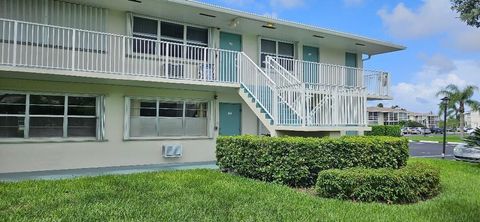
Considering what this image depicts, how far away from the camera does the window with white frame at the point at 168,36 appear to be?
13172 mm

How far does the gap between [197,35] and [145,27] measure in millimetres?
2035

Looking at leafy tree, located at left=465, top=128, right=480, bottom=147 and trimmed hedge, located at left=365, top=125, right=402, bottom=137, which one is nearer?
leafy tree, located at left=465, top=128, right=480, bottom=147

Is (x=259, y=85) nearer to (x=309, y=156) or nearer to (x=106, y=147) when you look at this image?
(x=309, y=156)

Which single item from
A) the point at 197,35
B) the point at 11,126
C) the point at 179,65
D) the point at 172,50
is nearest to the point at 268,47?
the point at 197,35

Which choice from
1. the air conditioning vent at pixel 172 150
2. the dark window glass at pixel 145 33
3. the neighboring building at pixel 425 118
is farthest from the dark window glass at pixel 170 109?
the neighboring building at pixel 425 118

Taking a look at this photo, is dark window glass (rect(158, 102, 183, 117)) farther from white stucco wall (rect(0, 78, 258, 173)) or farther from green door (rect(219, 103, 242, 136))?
green door (rect(219, 103, 242, 136))

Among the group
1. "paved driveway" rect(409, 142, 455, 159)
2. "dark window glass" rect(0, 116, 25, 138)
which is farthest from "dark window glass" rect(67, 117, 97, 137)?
"paved driveway" rect(409, 142, 455, 159)

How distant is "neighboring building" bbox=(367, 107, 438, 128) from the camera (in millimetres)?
65094

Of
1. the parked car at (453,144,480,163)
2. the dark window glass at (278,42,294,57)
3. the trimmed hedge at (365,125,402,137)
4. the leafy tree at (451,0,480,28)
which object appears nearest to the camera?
the leafy tree at (451,0,480,28)

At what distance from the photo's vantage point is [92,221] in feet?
18.9

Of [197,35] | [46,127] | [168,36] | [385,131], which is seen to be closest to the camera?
[46,127]

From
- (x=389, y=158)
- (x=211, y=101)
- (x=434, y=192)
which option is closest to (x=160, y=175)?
(x=211, y=101)

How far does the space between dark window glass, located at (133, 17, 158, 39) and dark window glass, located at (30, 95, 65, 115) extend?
11.1 feet

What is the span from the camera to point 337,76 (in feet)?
52.8
